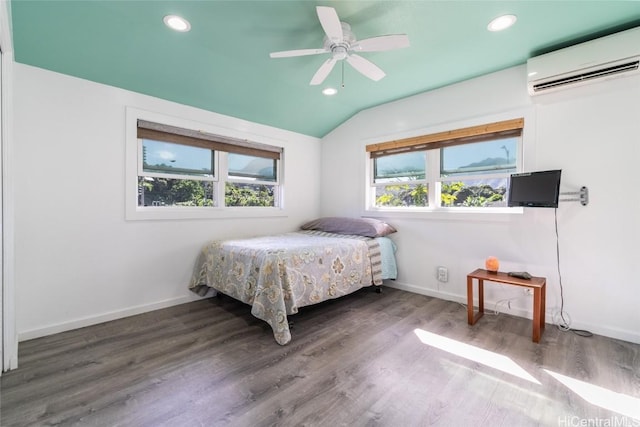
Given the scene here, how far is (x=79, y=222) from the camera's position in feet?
8.17

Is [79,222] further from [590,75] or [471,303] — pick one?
[590,75]

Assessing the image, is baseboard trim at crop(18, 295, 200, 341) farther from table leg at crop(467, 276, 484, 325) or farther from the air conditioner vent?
the air conditioner vent

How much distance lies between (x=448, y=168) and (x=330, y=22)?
231 cm

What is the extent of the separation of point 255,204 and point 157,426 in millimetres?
2825

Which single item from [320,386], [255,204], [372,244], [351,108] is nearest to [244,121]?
[255,204]

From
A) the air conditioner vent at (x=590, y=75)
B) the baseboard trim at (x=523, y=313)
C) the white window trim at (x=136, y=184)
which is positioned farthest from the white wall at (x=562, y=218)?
the white window trim at (x=136, y=184)

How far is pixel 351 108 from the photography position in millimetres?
3932

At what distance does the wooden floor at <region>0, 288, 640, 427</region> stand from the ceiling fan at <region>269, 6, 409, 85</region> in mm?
2236

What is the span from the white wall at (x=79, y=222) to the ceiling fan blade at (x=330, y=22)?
1.98 metres

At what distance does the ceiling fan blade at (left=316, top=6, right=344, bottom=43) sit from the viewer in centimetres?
165

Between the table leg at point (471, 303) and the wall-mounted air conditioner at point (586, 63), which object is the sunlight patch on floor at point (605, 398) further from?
the wall-mounted air conditioner at point (586, 63)

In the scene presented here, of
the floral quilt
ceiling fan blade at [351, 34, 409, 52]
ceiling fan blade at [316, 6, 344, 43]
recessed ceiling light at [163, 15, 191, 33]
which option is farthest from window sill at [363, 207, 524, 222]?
recessed ceiling light at [163, 15, 191, 33]

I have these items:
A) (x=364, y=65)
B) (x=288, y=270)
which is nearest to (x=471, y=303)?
(x=288, y=270)

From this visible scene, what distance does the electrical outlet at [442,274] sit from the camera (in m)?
3.27
